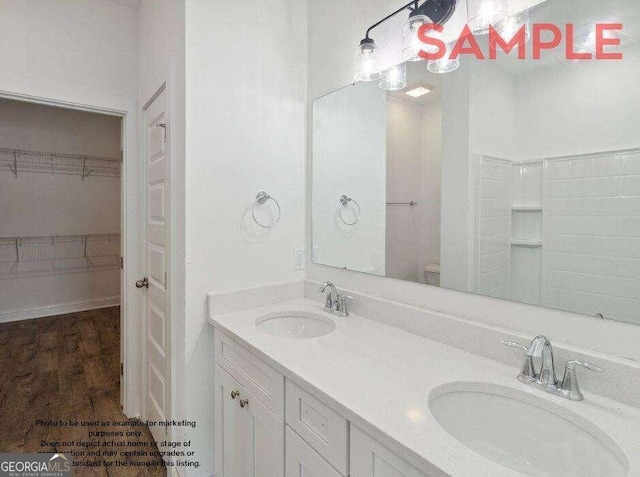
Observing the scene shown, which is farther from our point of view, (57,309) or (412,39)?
(57,309)

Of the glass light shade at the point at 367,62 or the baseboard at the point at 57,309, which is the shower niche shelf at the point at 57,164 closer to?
the baseboard at the point at 57,309

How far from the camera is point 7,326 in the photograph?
3812 millimetres

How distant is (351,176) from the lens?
1735mm

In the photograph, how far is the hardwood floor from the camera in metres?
1.83

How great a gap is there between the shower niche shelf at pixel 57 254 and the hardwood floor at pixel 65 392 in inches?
27.3

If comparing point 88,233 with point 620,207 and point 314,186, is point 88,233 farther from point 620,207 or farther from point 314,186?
Answer: point 620,207

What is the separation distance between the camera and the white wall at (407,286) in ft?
2.96

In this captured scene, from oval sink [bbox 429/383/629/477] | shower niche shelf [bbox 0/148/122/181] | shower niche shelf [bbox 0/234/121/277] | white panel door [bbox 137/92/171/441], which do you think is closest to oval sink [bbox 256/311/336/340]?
white panel door [bbox 137/92/171/441]

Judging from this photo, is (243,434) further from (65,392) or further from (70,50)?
(70,50)

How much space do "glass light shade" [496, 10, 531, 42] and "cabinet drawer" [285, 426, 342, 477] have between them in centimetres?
140

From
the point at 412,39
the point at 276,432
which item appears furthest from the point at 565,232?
the point at 276,432

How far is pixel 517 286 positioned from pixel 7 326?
511 centimetres

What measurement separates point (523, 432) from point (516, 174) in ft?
2.46

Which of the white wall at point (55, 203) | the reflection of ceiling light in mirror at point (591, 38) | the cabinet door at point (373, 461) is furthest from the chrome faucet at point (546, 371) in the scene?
the white wall at point (55, 203)
